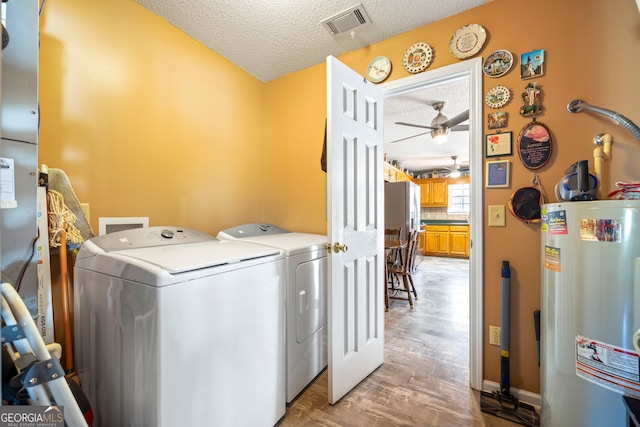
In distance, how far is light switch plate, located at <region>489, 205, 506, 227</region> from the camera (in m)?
1.63

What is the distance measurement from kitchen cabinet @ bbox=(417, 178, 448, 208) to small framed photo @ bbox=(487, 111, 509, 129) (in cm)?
612

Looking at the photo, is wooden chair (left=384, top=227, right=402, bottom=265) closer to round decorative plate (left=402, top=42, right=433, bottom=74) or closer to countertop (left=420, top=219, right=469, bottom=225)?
round decorative plate (left=402, top=42, right=433, bottom=74)

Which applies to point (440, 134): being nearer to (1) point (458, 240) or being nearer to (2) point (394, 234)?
(2) point (394, 234)

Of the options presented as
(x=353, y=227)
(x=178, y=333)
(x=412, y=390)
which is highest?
(x=353, y=227)

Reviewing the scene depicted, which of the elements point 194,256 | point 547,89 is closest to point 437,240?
point 547,89

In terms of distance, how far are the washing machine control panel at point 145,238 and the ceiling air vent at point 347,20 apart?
67.9 inches

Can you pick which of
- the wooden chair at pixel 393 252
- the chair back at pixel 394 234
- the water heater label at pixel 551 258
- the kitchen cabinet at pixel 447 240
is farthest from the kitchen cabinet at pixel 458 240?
the water heater label at pixel 551 258

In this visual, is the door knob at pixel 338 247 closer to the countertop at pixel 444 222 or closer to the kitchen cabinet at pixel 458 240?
the kitchen cabinet at pixel 458 240

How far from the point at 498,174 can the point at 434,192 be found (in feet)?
20.4

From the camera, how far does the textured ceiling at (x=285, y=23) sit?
168cm

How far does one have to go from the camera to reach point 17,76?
0.91 meters

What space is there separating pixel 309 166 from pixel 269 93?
0.93 metres

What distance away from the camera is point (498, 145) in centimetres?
164

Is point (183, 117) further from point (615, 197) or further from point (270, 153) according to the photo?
point (615, 197)
